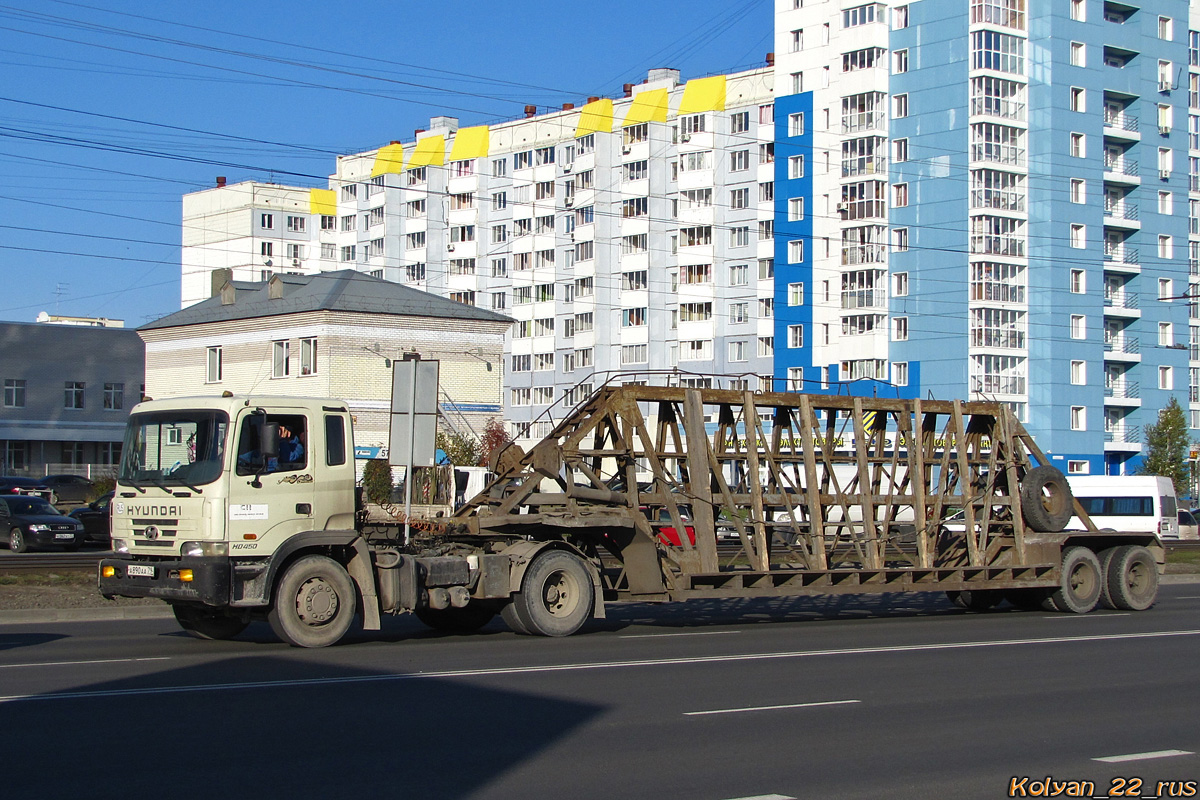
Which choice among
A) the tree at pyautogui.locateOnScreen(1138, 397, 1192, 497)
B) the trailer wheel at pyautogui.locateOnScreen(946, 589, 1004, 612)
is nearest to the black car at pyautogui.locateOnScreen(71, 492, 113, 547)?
the trailer wheel at pyautogui.locateOnScreen(946, 589, 1004, 612)

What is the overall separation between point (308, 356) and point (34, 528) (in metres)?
19.9

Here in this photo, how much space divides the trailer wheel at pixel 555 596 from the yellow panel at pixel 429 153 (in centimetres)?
8914

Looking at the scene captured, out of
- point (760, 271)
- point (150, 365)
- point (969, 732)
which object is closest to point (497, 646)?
point (969, 732)

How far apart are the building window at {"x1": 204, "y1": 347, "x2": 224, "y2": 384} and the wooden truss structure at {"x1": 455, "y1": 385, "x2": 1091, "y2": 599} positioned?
40832mm

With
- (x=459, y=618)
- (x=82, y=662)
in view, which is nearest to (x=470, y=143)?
(x=459, y=618)

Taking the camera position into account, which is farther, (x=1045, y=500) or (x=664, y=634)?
(x=1045, y=500)

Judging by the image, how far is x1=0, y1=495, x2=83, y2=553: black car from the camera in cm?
3569

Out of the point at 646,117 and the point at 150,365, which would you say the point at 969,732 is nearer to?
the point at 150,365

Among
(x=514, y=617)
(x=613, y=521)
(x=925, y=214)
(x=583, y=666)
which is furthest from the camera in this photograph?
(x=925, y=214)

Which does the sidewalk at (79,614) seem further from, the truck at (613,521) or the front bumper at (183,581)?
the front bumper at (183,581)

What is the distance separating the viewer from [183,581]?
1367cm

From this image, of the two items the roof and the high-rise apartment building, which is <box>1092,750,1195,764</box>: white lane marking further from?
the high-rise apartment building

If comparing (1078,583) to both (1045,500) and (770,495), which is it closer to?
(1045,500)

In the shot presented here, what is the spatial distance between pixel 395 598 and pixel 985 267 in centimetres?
6195
